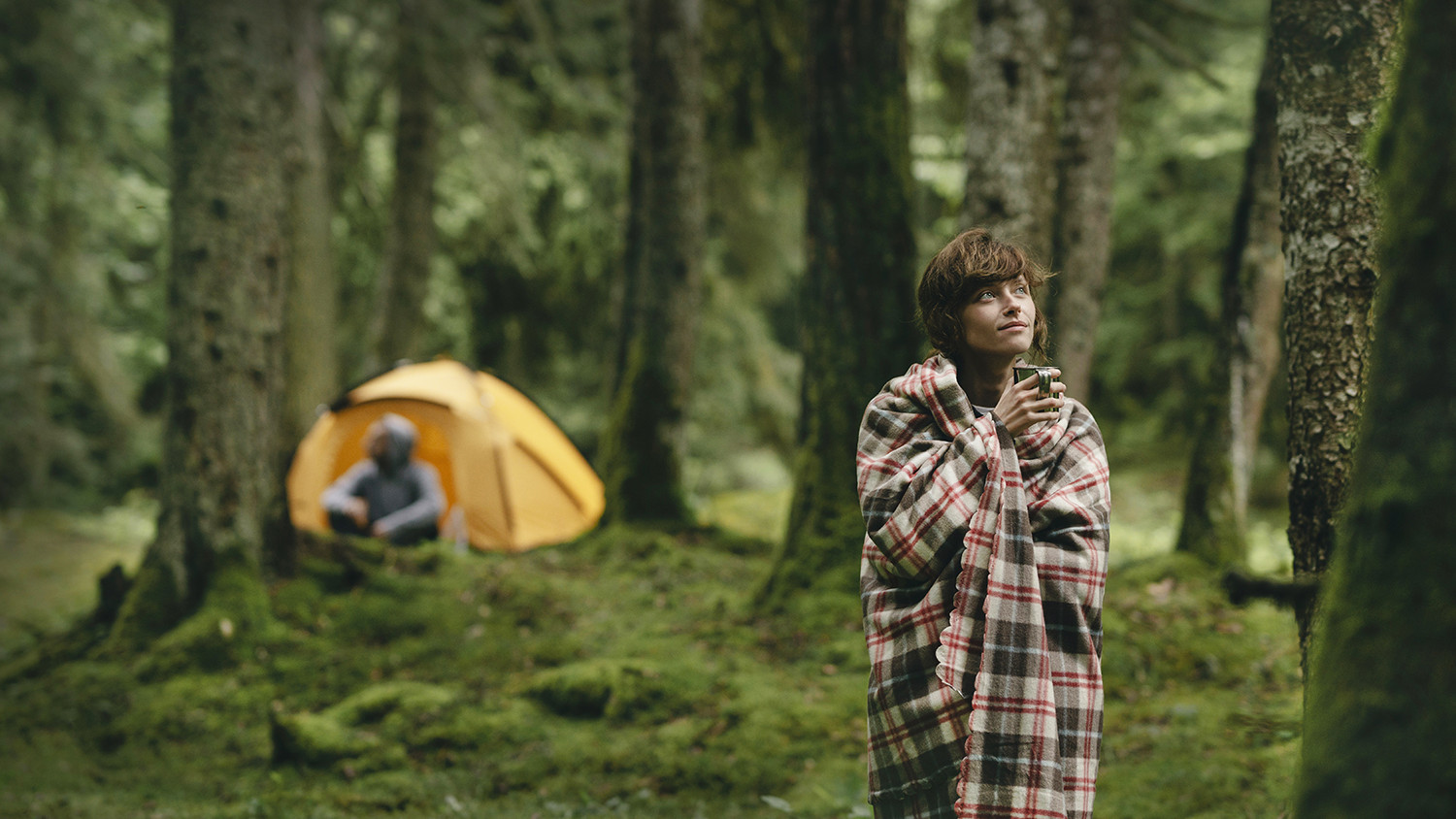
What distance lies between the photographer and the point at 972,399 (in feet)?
7.39

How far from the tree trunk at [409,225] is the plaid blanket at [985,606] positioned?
871 centimetres

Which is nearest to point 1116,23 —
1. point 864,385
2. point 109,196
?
point 864,385

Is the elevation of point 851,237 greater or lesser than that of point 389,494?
greater

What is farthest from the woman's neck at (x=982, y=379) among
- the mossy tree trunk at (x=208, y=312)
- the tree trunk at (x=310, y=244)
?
the tree trunk at (x=310, y=244)

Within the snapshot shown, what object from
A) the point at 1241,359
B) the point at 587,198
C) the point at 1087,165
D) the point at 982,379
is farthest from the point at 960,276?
the point at 587,198

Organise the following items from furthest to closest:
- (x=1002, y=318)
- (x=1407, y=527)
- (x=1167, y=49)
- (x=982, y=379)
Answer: (x=1167, y=49)
(x=982, y=379)
(x=1002, y=318)
(x=1407, y=527)

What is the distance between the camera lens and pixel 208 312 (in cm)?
523

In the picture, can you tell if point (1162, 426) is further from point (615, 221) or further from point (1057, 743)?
point (1057, 743)

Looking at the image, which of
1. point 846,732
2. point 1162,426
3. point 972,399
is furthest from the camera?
point 1162,426

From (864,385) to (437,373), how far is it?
5192 mm

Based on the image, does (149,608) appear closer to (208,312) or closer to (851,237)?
(208,312)

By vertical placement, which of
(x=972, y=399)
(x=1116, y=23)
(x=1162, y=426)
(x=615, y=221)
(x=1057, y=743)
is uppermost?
(x=1116, y=23)

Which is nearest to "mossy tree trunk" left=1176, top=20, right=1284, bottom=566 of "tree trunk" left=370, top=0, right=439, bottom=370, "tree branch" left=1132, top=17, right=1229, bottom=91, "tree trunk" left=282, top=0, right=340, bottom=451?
"tree branch" left=1132, top=17, right=1229, bottom=91

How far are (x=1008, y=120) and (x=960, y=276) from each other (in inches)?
113
